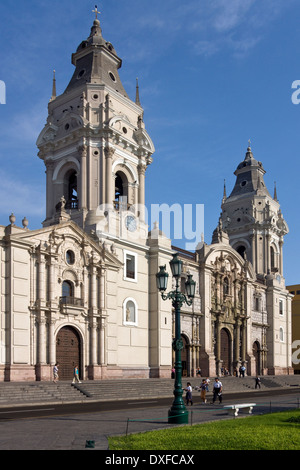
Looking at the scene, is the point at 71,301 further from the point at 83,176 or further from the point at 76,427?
the point at 76,427

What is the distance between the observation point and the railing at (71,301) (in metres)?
40.2

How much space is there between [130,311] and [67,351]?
333 inches

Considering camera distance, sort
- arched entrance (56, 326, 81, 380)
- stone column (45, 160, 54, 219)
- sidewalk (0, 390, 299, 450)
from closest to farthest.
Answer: sidewalk (0, 390, 299, 450)
arched entrance (56, 326, 81, 380)
stone column (45, 160, 54, 219)

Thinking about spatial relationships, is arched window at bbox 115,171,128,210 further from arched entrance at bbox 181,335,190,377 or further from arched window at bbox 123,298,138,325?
arched entrance at bbox 181,335,190,377

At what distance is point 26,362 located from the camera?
121 ft

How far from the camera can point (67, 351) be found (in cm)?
4066

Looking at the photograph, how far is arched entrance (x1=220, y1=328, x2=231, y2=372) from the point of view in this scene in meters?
61.7

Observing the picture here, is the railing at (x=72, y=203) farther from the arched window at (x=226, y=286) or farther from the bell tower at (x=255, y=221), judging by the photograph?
the bell tower at (x=255, y=221)

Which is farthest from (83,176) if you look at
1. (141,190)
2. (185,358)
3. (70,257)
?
(185,358)

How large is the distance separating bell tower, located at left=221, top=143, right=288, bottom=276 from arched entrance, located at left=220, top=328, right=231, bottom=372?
14940 mm

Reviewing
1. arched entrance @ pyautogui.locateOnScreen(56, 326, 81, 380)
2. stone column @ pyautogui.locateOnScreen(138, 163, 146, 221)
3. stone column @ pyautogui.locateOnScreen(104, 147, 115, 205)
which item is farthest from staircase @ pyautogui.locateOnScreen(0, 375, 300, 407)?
stone column @ pyautogui.locateOnScreen(104, 147, 115, 205)

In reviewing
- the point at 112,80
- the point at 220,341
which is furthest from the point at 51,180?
the point at 220,341
